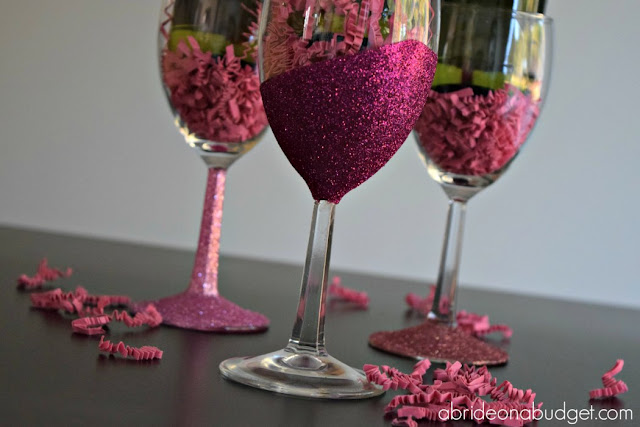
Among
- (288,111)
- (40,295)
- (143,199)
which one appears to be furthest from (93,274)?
(143,199)

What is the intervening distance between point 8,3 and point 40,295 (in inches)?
73.5

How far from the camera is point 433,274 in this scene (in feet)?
7.21

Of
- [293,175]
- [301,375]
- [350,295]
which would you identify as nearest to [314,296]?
[301,375]

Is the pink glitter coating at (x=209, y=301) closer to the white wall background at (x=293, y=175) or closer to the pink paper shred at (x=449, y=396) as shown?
the pink paper shred at (x=449, y=396)

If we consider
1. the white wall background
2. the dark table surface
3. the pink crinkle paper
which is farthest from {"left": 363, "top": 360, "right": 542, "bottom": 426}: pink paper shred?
the white wall background

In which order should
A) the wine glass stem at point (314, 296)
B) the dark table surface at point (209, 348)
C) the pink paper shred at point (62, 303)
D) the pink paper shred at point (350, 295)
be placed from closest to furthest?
the dark table surface at point (209, 348) → the wine glass stem at point (314, 296) → the pink paper shred at point (62, 303) → the pink paper shred at point (350, 295)

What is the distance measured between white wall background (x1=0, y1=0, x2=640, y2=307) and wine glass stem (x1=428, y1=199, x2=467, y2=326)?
1.46 meters

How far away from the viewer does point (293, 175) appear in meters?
2.25

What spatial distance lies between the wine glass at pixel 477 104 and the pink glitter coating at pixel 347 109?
156 millimetres

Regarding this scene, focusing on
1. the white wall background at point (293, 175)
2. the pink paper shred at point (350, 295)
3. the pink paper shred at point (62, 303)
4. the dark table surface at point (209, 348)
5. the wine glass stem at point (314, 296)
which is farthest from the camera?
the white wall background at point (293, 175)

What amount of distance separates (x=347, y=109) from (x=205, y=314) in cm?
23

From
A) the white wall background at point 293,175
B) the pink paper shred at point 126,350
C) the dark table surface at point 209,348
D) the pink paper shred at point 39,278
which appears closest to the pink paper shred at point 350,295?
the dark table surface at point 209,348

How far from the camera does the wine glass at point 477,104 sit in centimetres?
66

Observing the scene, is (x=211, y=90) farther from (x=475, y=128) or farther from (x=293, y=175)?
(x=293, y=175)
